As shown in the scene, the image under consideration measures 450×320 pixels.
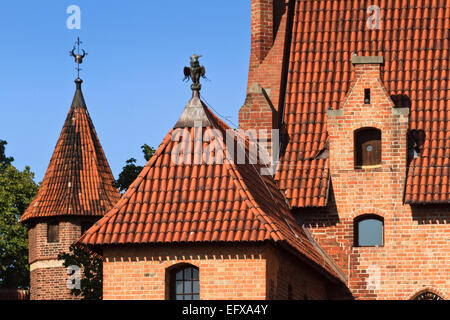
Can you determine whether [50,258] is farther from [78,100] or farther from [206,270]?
[206,270]

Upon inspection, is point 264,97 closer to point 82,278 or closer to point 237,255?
point 237,255

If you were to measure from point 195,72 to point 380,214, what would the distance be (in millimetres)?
5422

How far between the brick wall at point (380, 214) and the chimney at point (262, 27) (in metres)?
3.40

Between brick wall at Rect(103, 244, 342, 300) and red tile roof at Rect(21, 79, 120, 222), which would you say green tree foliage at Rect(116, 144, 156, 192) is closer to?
red tile roof at Rect(21, 79, 120, 222)

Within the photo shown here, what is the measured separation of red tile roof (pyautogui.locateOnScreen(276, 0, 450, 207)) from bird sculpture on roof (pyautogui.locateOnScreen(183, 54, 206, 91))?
11.9 feet

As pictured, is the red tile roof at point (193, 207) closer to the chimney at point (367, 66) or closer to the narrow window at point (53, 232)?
the chimney at point (367, 66)

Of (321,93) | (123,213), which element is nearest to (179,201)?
(123,213)

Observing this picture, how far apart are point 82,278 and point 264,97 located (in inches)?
544

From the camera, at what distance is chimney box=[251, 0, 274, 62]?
111 feet

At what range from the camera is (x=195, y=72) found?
1135 inches

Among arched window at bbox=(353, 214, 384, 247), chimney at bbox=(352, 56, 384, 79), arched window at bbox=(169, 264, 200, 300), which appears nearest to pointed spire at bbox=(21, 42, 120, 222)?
arched window at bbox=(353, 214, 384, 247)

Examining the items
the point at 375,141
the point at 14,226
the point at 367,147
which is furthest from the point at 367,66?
the point at 14,226

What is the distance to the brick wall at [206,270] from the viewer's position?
25969mm

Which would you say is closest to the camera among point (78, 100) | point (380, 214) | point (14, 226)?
point (380, 214)
